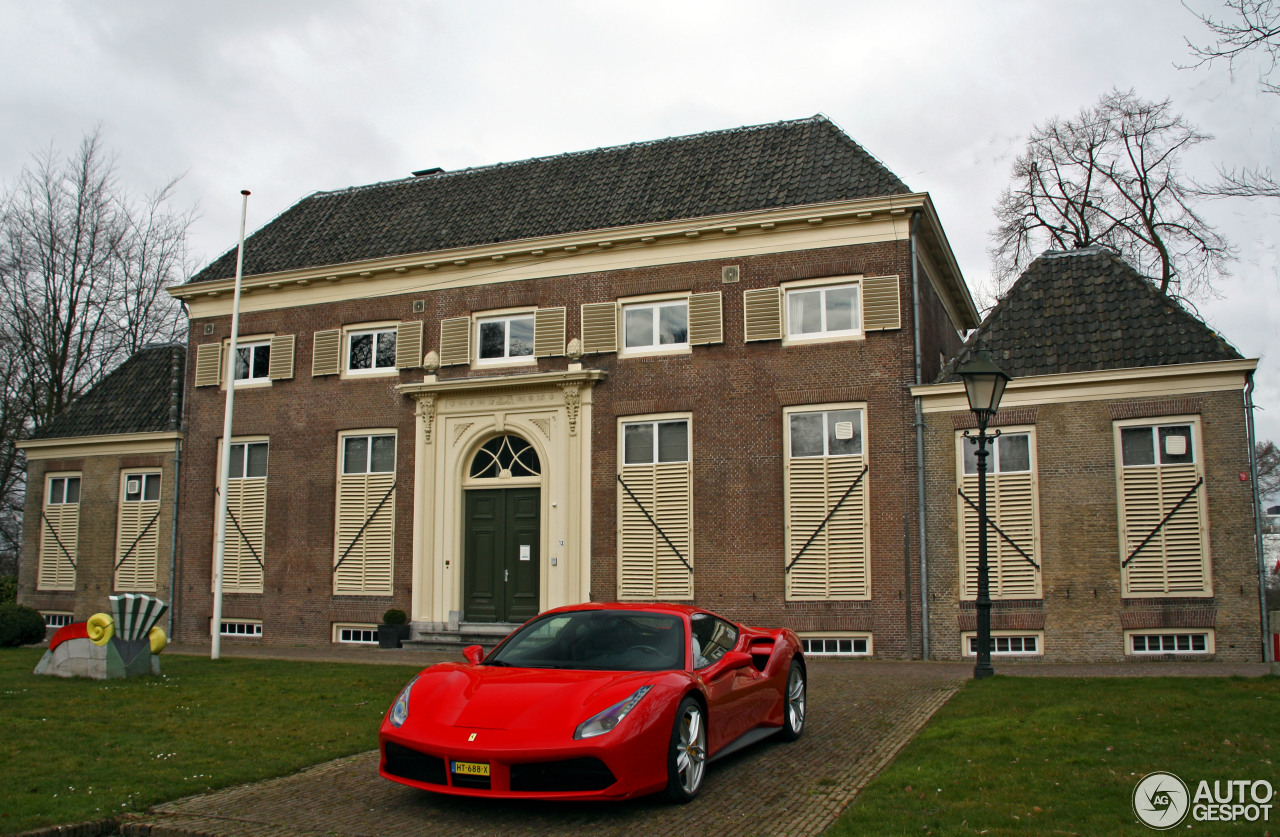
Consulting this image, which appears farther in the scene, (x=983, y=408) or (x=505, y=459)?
(x=505, y=459)

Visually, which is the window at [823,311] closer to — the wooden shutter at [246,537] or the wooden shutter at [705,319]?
the wooden shutter at [705,319]

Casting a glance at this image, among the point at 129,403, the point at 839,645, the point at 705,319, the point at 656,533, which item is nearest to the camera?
the point at 839,645

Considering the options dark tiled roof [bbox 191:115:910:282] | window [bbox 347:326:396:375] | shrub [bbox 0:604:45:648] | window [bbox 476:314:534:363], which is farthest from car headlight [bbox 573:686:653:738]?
shrub [bbox 0:604:45:648]

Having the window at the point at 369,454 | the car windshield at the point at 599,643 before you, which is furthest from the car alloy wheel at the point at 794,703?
the window at the point at 369,454

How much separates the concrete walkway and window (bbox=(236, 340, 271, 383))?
648 inches

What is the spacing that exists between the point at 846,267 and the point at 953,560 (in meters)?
5.64

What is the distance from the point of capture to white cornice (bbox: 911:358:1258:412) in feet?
51.6

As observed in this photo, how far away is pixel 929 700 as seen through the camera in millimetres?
11023

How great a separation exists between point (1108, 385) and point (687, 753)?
12.6 m

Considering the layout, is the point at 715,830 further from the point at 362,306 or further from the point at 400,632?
the point at 362,306

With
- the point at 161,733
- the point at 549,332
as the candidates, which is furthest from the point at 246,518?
the point at 161,733

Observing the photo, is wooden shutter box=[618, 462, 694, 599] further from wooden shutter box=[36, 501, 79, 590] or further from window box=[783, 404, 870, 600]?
wooden shutter box=[36, 501, 79, 590]

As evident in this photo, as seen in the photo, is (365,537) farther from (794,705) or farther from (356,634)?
(794,705)

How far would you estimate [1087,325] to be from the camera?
17219mm
